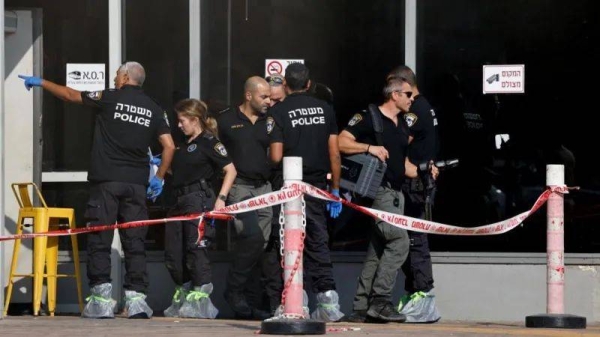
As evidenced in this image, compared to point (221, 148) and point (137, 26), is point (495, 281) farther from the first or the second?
point (137, 26)

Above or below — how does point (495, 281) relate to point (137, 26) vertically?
below

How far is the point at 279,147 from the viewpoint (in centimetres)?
1220

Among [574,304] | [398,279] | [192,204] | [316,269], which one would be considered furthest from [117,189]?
[574,304]

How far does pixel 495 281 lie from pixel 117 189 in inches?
136

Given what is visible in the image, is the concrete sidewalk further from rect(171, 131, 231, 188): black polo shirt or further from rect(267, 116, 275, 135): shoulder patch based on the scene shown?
rect(267, 116, 275, 135): shoulder patch

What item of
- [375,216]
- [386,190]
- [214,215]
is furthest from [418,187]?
[214,215]

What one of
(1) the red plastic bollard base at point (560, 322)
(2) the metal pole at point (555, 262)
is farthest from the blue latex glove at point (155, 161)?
(1) the red plastic bollard base at point (560, 322)

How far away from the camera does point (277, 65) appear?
13.5 m

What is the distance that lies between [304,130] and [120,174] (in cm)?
157

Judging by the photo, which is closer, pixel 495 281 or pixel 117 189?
pixel 117 189

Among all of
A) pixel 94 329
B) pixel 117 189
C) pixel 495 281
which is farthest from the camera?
pixel 495 281

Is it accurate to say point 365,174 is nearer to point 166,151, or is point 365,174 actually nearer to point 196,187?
point 196,187

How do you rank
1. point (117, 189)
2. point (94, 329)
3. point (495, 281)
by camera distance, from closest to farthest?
point (94, 329)
point (117, 189)
point (495, 281)

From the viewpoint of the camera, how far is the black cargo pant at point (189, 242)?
1263cm
